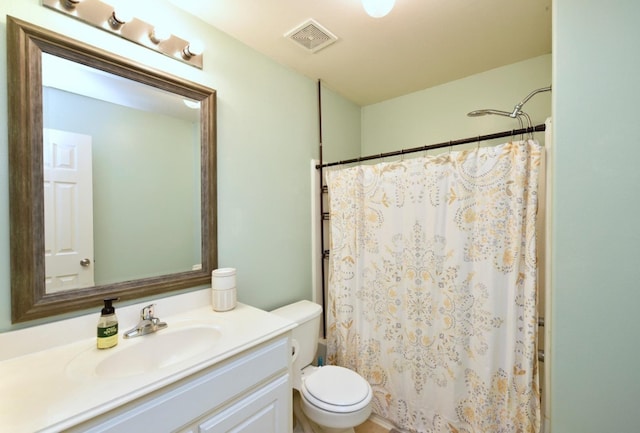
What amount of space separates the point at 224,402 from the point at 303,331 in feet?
2.44

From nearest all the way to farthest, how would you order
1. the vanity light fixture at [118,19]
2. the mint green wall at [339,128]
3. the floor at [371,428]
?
1. the vanity light fixture at [118,19]
2. the floor at [371,428]
3. the mint green wall at [339,128]

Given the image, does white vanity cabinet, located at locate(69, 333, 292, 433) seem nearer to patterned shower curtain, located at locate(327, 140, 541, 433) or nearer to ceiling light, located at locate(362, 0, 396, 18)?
patterned shower curtain, located at locate(327, 140, 541, 433)

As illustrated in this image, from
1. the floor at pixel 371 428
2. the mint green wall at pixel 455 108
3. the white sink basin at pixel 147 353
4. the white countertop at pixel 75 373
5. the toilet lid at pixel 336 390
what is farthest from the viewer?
the mint green wall at pixel 455 108

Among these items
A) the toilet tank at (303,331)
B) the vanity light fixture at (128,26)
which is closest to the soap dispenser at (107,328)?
the toilet tank at (303,331)

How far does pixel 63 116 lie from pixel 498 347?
7.21 feet

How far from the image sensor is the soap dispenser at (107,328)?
978 mm

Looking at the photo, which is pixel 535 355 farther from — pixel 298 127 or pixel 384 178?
pixel 298 127

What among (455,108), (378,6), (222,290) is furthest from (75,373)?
(455,108)

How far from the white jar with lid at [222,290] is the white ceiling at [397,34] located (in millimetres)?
1357

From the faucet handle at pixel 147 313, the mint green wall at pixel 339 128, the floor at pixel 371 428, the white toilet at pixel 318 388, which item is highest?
the mint green wall at pixel 339 128

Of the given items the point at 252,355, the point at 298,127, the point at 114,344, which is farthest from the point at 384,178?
the point at 114,344

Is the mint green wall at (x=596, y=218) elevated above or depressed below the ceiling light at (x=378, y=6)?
below

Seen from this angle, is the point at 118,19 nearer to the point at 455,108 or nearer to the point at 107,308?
the point at 107,308

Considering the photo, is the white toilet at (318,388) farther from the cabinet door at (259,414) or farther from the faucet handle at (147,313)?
the faucet handle at (147,313)
